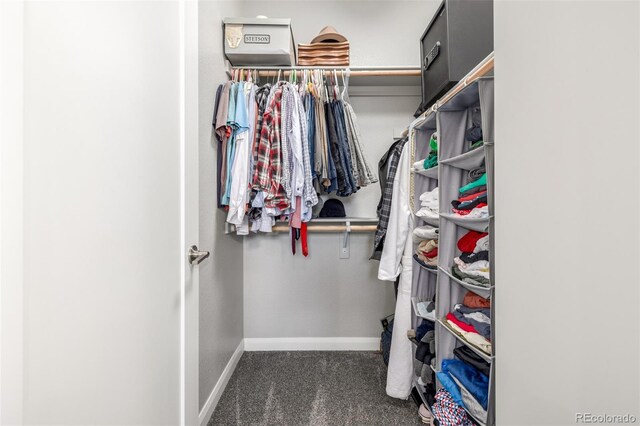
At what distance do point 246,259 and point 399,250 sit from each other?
125 centimetres

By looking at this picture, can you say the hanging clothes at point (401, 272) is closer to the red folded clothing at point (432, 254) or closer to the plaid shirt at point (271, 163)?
the red folded clothing at point (432, 254)

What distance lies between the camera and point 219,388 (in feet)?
5.47

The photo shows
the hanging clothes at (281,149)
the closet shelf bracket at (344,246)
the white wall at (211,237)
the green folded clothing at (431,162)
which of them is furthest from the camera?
the closet shelf bracket at (344,246)

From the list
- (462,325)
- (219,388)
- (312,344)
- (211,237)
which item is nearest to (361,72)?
(211,237)

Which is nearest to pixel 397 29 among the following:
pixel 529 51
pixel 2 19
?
pixel 529 51

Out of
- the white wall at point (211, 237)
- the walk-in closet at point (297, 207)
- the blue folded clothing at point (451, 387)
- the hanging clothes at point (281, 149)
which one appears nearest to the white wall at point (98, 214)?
the walk-in closet at point (297, 207)

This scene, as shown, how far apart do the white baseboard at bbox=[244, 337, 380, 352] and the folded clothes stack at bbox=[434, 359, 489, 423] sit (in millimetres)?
1071

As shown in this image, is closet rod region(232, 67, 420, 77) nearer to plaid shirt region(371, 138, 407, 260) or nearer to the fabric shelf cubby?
plaid shirt region(371, 138, 407, 260)

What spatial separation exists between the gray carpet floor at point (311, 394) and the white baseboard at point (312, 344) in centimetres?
8

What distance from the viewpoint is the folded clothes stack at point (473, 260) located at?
1032mm

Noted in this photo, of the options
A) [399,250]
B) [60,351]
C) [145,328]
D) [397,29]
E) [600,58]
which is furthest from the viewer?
[397,29]

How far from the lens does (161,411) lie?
0.84 metres

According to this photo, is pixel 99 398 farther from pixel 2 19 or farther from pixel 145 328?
pixel 2 19

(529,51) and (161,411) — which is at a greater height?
(529,51)
